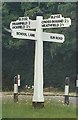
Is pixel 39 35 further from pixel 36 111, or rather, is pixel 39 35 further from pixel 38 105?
pixel 36 111

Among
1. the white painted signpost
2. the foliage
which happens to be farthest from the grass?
the white painted signpost

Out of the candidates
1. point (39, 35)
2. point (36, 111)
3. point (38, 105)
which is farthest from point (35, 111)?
point (39, 35)

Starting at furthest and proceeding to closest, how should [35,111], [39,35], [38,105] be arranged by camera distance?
[39,35] < [38,105] < [35,111]

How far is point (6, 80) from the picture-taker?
13586 millimetres

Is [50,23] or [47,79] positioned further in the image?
[47,79]

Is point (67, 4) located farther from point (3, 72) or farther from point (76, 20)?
point (3, 72)

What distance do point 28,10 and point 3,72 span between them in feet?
8.21

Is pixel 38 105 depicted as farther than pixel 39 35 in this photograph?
No

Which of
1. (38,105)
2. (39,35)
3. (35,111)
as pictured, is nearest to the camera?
(35,111)

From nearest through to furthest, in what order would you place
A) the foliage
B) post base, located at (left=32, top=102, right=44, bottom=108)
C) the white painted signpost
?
1. the foliage
2. post base, located at (left=32, top=102, right=44, bottom=108)
3. the white painted signpost

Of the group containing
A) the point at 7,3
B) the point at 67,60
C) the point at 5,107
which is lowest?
the point at 5,107

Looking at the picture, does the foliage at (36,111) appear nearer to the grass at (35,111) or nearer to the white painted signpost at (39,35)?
the grass at (35,111)

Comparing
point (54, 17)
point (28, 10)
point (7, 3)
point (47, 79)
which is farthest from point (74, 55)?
point (54, 17)

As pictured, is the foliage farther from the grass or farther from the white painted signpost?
the white painted signpost
